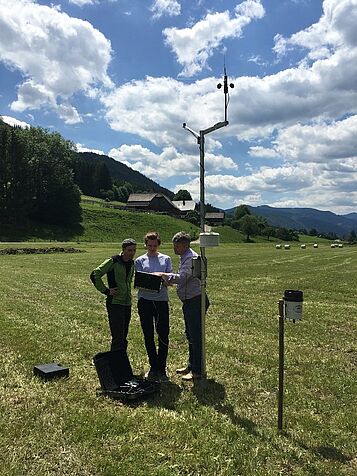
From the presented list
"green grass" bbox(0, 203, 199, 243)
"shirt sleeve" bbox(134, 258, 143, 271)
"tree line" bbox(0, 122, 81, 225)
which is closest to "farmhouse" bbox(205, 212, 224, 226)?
"green grass" bbox(0, 203, 199, 243)

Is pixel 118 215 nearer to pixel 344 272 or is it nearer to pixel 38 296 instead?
pixel 344 272

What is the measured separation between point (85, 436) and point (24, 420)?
3.19ft

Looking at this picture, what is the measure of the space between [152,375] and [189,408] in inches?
54.7

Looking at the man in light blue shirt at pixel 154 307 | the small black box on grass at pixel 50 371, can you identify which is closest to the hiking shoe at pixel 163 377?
the man in light blue shirt at pixel 154 307

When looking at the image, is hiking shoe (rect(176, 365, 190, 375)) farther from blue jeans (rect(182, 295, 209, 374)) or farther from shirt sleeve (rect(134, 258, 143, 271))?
shirt sleeve (rect(134, 258, 143, 271))

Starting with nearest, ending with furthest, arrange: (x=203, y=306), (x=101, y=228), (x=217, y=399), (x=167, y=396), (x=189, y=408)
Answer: (x=189, y=408), (x=217, y=399), (x=167, y=396), (x=203, y=306), (x=101, y=228)

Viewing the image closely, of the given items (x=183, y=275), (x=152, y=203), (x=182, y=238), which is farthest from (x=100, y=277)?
(x=152, y=203)

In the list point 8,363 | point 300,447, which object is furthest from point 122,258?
point 300,447

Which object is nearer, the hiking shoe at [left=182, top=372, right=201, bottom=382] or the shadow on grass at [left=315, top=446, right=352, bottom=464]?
the shadow on grass at [left=315, top=446, right=352, bottom=464]

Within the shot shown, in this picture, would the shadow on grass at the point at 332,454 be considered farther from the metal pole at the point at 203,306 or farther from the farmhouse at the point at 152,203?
the farmhouse at the point at 152,203

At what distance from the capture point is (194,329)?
7.46 m

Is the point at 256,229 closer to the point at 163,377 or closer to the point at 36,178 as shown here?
the point at 36,178

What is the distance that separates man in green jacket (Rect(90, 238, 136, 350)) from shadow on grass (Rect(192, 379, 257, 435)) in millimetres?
1452

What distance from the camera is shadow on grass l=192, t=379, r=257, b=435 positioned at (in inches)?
224
